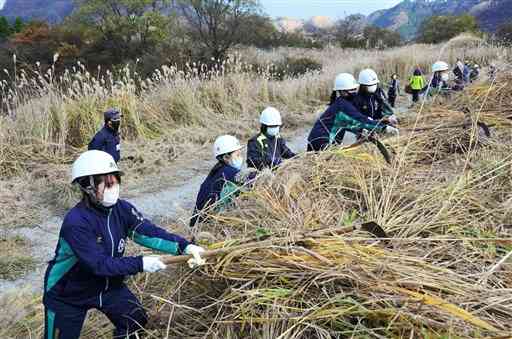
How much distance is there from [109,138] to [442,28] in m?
33.6

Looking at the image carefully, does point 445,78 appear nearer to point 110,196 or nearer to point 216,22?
point 110,196

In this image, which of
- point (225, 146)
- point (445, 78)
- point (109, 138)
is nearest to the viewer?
point (225, 146)

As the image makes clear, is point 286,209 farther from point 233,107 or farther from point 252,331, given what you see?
point 233,107

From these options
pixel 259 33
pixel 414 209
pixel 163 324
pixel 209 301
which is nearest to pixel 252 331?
pixel 209 301

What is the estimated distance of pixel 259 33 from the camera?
27.3 metres

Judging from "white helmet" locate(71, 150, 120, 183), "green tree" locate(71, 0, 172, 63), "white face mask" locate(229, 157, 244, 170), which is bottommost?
"white face mask" locate(229, 157, 244, 170)

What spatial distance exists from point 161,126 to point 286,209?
596 cm

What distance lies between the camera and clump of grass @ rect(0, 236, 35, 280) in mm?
3965

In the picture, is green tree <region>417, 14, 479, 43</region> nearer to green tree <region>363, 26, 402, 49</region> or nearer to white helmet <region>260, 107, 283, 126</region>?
green tree <region>363, 26, 402, 49</region>

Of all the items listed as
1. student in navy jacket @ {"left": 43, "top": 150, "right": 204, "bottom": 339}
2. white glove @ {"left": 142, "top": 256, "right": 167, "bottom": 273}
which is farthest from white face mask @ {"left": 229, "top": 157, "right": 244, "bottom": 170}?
white glove @ {"left": 142, "top": 256, "right": 167, "bottom": 273}

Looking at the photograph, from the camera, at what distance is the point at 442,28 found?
109 feet

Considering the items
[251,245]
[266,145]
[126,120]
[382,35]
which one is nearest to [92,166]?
[251,245]

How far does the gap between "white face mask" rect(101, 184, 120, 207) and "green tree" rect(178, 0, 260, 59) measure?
20.9 metres

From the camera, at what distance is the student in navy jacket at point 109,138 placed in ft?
16.4
